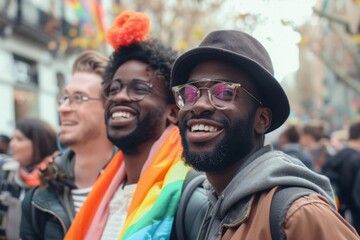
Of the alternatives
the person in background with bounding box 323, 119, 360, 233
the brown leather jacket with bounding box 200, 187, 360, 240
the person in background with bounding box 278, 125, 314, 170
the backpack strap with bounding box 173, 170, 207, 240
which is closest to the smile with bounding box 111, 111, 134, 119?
the backpack strap with bounding box 173, 170, 207, 240

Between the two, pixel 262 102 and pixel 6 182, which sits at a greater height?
pixel 262 102

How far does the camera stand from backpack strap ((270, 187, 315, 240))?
1879 mm

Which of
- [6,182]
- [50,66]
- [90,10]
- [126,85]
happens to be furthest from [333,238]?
[50,66]

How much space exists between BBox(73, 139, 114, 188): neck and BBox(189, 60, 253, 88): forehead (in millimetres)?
1560

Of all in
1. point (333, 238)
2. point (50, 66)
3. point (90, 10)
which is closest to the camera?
point (333, 238)

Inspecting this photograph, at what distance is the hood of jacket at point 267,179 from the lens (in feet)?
6.52

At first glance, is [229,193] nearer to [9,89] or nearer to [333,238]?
[333,238]

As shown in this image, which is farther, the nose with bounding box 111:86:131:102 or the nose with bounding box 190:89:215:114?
the nose with bounding box 111:86:131:102

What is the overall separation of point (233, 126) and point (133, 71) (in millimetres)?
1046

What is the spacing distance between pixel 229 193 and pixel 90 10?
16.0 metres

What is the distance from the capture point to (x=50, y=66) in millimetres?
21750

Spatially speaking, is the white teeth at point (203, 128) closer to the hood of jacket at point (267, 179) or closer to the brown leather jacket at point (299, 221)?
the hood of jacket at point (267, 179)

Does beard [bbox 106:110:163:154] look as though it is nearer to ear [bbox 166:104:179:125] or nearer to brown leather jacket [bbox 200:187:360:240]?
ear [bbox 166:104:179:125]

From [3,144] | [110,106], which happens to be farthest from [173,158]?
[3,144]
